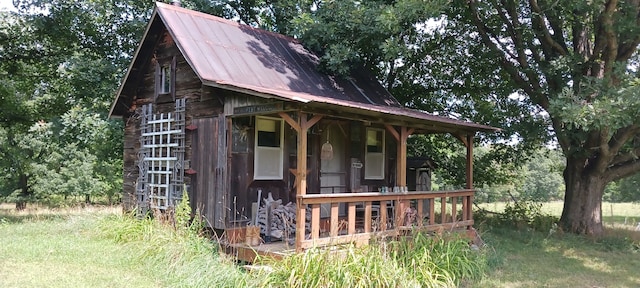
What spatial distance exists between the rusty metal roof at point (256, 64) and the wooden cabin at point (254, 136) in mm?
36

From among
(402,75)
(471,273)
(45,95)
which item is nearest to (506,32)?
(402,75)

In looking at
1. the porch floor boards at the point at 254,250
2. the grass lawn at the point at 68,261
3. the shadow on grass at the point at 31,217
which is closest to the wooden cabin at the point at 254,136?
the porch floor boards at the point at 254,250

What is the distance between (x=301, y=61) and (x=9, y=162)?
22.4m

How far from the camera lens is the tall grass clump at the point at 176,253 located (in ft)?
22.9

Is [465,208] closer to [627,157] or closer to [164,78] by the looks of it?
→ [627,157]

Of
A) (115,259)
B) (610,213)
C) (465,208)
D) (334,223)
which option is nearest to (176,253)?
(115,259)

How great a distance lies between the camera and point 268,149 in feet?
32.7

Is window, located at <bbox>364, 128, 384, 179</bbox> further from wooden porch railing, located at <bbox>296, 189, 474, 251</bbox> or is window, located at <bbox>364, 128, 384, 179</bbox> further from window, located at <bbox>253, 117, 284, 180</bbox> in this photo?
window, located at <bbox>253, 117, 284, 180</bbox>

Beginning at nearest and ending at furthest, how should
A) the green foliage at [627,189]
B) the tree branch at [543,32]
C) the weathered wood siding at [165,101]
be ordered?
the weathered wood siding at [165,101]
the tree branch at [543,32]
the green foliage at [627,189]

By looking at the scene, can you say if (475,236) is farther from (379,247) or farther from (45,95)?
(45,95)

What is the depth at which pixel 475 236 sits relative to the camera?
10891mm

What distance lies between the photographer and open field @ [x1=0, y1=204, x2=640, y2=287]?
276 inches

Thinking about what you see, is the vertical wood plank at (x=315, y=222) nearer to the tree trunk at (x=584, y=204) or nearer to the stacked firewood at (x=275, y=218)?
the stacked firewood at (x=275, y=218)

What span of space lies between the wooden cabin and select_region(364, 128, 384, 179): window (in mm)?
26
